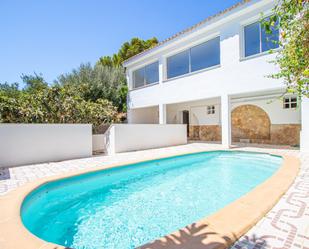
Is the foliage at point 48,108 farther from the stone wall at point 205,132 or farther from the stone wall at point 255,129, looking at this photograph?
the stone wall at point 255,129

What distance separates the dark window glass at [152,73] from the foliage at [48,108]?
5.88 meters

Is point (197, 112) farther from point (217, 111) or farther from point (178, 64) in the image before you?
point (178, 64)

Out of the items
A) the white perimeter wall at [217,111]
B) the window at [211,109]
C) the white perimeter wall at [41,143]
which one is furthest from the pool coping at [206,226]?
the window at [211,109]

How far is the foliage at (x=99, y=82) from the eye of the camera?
57.3 feet

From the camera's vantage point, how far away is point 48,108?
11094mm

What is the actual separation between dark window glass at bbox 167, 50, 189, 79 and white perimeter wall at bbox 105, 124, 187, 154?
4.24m

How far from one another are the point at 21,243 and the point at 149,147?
10.6 metres

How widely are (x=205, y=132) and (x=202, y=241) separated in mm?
15903

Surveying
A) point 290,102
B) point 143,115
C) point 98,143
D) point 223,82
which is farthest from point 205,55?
point 98,143

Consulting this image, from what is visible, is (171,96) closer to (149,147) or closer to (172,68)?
(172,68)

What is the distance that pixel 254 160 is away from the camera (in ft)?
30.8

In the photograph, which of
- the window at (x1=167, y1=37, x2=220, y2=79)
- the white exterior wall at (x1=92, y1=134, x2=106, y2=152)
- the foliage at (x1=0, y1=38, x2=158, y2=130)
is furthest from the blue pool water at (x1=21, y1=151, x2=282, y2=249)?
the window at (x1=167, y1=37, x2=220, y2=79)

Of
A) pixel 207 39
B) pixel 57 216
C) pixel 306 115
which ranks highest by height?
pixel 207 39

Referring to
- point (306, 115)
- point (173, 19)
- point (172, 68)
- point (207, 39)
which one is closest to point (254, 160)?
point (306, 115)
